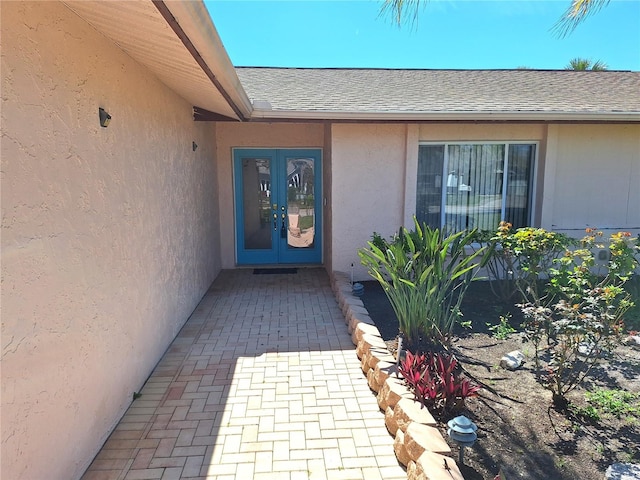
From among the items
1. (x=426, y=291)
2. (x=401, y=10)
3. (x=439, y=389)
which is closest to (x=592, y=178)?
(x=426, y=291)

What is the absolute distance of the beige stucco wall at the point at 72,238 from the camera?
2.28 meters

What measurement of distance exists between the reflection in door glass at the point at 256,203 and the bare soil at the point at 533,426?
5157mm

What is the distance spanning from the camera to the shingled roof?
6.89 m

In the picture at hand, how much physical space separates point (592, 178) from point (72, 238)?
8.80 m

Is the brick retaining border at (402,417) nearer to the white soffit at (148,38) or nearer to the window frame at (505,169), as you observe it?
the white soffit at (148,38)

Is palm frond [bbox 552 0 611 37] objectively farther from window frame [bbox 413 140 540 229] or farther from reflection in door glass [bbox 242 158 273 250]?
reflection in door glass [bbox 242 158 273 250]

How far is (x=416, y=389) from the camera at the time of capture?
3.52 meters

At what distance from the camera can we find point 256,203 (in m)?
9.47

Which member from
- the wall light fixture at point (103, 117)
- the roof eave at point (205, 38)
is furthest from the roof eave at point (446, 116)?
the wall light fixture at point (103, 117)

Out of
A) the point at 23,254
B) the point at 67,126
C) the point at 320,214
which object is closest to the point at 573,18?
the point at 67,126

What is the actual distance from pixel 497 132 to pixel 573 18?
3.89m

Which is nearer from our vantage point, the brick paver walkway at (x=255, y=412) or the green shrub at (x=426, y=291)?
the brick paver walkway at (x=255, y=412)

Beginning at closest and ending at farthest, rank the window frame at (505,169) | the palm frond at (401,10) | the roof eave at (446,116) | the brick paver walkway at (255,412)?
the brick paver walkway at (255,412) < the palm frond at (401,10) < the roof eave at (446,116) < the window frame at (505,169)

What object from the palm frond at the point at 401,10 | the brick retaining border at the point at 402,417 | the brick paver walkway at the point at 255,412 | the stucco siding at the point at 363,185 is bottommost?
the brick paver walkway at the point at 255,412
